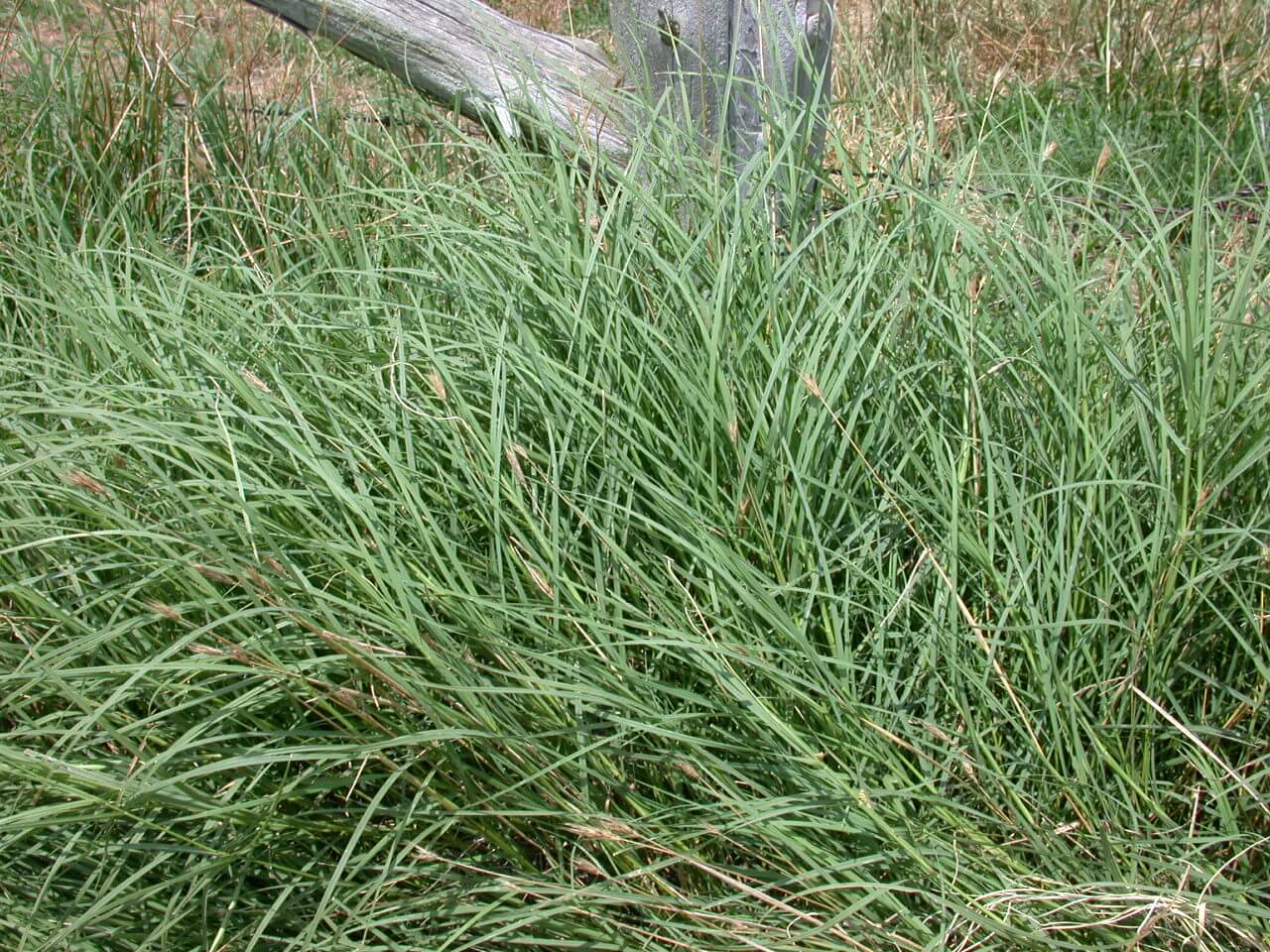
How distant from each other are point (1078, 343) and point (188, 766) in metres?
1.46

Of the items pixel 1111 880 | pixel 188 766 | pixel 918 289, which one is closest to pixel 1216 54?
pixel 918 289

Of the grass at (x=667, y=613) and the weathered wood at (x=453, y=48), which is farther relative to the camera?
the weathered wood at (x=453, y=48)

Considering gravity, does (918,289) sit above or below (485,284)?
above

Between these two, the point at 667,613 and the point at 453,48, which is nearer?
the point at 667,613

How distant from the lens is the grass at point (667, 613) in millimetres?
1650

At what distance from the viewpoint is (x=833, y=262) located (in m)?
2.16

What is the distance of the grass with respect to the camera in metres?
1.65

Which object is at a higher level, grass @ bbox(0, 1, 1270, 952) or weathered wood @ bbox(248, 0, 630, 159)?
weathered wood @ bbox(248, 0, 630, 159)

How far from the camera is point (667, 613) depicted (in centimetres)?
180

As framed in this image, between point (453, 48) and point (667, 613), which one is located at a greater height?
point (453, 48)

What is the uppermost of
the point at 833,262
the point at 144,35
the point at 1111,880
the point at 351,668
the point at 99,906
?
the point at 833,262

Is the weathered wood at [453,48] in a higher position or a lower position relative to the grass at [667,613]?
higher

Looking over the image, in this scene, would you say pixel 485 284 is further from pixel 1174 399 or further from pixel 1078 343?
pixel 1174 399

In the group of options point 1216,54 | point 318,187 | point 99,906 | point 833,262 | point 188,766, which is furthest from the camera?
point 1216,54
